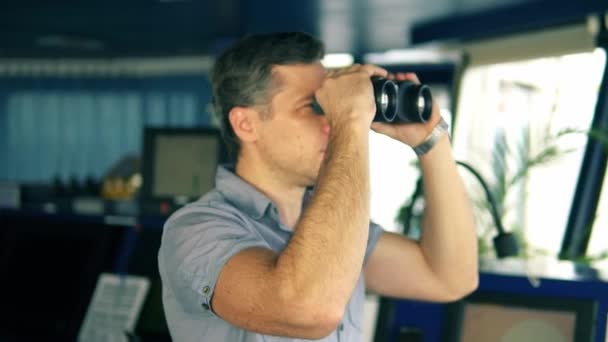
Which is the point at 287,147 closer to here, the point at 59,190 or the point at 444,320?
the point at 444,320

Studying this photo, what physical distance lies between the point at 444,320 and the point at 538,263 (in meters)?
0.36

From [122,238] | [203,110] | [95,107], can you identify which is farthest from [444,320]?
[95,107]

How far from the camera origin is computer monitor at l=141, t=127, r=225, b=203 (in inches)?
117

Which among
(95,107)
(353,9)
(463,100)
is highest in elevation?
(353,9)

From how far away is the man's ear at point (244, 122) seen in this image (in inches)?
56.9

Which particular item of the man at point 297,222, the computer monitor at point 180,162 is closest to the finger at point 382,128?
the man at point 297,222

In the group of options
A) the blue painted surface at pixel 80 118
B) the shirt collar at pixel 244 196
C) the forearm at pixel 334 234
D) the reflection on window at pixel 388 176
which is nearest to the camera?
the forearm at pixel 334 234

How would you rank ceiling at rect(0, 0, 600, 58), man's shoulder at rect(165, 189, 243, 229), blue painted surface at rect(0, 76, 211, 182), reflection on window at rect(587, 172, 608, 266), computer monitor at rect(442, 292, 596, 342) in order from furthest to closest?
blue painted surface at rect(0, 76, 211, 182)
ceiling at rect(0, 0, 600, 58)
reflection on window at rect(587, 172, 608, 266)
computer monitor at rect(442, 292, 596, 342)
man's shoulder at rect(165, 189, 243, 229)

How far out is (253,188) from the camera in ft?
4.61

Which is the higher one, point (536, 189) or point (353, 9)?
point (353, 9)

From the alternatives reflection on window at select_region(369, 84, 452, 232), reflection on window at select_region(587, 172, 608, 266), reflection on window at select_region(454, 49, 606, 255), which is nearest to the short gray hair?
reflection on window at select_region(454, 49, 606, 255)

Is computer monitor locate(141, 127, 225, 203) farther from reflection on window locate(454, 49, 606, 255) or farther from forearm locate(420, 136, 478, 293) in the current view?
forearm locate(420, 136, 478, 293)

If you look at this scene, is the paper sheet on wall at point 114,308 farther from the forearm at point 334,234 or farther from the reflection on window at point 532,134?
the reflection on window at point 532,134

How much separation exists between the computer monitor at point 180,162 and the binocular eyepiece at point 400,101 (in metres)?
1.60
